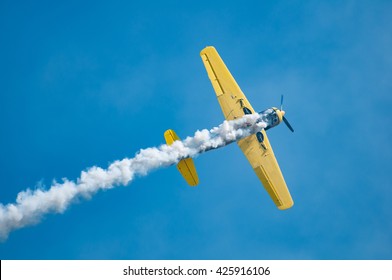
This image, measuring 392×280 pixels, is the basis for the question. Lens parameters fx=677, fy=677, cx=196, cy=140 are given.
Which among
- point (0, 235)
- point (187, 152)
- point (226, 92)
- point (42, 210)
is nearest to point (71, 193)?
point (42, 210)

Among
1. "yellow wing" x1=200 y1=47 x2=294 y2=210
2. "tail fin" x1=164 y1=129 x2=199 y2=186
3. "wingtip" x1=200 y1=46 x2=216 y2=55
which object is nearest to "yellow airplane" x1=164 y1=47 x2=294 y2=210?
"yellow wing" x1=200 y1=47 x2=294 y2=210

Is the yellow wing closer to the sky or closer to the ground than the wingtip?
closer to the ground

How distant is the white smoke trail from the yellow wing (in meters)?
0.59

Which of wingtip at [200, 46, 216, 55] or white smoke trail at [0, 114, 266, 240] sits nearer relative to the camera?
white smoke trail at [0, 114, 266, 240]

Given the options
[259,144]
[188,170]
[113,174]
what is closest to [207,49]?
[259,144]

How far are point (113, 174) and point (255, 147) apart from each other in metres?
8.40

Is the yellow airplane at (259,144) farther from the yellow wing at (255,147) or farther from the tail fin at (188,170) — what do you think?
the tail fin at (188,170)

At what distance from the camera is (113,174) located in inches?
1307

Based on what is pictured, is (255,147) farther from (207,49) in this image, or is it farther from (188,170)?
(207,49)

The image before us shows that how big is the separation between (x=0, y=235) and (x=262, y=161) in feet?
48.3

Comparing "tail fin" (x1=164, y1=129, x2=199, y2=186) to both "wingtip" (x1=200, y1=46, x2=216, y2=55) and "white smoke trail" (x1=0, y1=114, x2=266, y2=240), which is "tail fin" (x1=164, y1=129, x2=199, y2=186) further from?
"wingtip" (x1=200, y1=46, x2=216, y2=55)

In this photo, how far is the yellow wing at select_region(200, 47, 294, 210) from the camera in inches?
1452

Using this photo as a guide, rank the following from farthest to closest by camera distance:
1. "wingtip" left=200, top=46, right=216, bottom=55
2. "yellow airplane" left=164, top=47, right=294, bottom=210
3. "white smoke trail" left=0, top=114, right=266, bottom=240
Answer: "wingtip" left=200, top=46, right=216, bottom=55
"yellow airplane" left=164, top=47, right=294, bottom=210
"white smoke trail" left=0, top=114, right=266, bottom=240

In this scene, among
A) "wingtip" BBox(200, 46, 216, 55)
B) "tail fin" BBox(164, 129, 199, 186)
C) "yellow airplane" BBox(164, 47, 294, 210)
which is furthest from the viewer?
"wingtip" BBox(200, 46, 216, 55)
